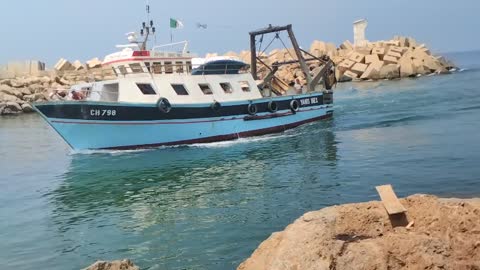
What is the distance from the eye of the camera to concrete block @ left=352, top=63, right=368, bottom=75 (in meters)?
60.0

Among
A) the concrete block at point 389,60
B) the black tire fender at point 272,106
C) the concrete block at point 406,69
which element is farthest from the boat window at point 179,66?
the concrete block at point 389,60

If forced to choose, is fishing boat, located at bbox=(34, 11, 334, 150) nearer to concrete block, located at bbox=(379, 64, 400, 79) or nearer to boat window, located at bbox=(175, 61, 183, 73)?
boat window, located at bbox=(175, 61, 183, 73)

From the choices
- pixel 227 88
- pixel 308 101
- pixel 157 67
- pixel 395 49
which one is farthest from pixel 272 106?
pixel 395 49

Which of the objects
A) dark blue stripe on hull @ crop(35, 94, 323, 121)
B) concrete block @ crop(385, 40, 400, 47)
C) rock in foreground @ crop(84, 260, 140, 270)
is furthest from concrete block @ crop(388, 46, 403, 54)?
rock in foreground @ crop(84, 260, 140, 270)

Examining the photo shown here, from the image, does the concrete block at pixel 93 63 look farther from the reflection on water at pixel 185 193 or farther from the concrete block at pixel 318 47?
the reflection on water at pixel 185 193

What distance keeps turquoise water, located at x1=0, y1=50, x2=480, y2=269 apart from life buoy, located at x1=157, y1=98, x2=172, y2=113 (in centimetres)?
164

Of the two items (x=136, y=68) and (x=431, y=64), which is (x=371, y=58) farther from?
(x=136, y=68)

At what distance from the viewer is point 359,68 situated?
60438 millimetres

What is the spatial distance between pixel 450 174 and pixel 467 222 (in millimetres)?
9173

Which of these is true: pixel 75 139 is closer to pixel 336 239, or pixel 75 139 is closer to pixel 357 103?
pixel 336 239

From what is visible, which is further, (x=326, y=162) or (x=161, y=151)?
(x=161, y=151)

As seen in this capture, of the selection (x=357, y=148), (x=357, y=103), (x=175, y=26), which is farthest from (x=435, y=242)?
(x=357, y=103)

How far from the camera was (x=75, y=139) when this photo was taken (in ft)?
66.1

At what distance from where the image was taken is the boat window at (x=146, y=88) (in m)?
20.8
